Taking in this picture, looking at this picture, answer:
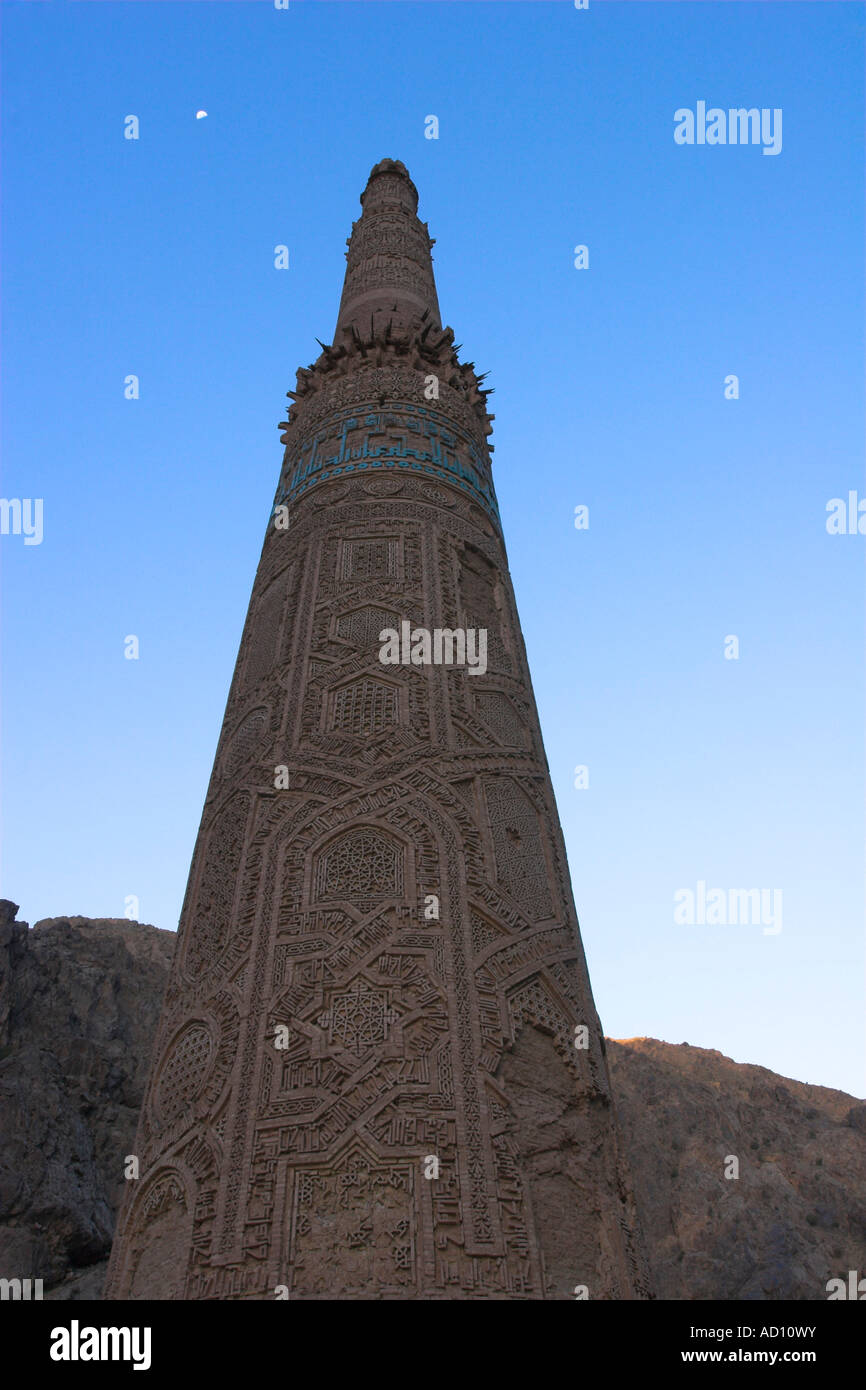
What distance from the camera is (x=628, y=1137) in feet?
55.5

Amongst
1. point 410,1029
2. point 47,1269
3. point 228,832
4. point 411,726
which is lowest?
point 47,1269

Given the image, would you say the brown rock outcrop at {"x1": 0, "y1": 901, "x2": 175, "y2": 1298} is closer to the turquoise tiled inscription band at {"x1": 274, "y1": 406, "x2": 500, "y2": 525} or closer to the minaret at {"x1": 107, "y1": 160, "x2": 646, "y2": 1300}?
the minaret at {"x1": 107, "y1": 160, "x2": 646, "y2": 1300}

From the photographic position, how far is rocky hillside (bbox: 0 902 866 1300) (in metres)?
9.99

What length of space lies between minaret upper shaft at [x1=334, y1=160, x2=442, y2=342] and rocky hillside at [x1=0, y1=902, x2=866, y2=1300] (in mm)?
6840

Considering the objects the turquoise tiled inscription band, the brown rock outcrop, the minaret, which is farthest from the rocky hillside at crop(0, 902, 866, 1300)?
the turquoise tiled inscription band

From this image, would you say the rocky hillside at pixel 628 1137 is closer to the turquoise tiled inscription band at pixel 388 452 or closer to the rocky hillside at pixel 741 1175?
the rocky hillside at pixel 741 1175

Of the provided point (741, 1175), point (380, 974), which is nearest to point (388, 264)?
point (380, 974)

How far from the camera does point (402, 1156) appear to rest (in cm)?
335

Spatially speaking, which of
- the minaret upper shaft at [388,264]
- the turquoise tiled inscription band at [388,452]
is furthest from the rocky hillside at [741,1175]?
the minaret upper shaft at [388,264]

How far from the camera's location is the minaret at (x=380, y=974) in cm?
327

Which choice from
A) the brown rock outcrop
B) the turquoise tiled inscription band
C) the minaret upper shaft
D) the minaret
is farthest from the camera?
the brown rock outcrop

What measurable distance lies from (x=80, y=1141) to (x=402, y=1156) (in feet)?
29.7
